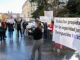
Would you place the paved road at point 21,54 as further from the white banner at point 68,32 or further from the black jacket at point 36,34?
the black jacket at point 36,34

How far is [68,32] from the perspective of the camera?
6020mm

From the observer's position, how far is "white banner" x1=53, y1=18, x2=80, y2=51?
18.3 ft

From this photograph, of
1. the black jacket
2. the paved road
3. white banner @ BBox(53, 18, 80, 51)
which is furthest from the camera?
the paved road

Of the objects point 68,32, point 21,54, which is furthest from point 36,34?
point 21,54

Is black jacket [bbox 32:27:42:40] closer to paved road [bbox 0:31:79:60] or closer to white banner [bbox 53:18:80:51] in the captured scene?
white banner [bbox 53:18:80:51]

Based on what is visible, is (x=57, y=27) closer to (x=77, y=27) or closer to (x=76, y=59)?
(x=77, y=27)

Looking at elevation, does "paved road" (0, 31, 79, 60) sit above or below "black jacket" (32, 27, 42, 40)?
below

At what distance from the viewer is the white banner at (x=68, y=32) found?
18.3 ft

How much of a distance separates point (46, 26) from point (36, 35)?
7.62 metres

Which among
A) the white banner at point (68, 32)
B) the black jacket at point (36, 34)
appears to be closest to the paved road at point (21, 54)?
the white banner at point (68, 32)

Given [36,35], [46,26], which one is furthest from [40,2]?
[36,35]

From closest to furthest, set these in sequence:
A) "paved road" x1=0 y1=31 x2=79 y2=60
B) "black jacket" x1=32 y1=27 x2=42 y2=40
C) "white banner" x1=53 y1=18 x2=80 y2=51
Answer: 1. "white banner" x1=53 y1=18 x2=80 y2=51
2. "black jacket" x1=32 y1=27 x2=42 y2=40
3. "paved road" x1=0 y1=31 x2=79 y2=60

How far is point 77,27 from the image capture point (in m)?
5.57

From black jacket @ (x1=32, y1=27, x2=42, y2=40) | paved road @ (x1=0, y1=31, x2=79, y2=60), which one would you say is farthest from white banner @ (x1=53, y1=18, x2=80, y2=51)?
black jacket @ (x1=32, y1=27, x2=42, y2=40)
